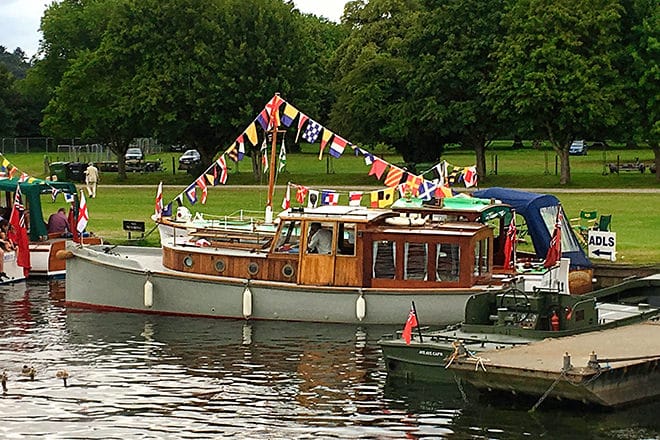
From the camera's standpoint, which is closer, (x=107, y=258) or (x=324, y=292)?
(x=324, y=292)

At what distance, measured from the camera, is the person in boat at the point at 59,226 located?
45.6 m

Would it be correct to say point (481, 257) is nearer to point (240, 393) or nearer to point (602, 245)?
point (602, 245)

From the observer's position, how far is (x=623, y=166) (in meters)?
85.8

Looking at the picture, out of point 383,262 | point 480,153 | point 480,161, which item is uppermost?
point 480,153

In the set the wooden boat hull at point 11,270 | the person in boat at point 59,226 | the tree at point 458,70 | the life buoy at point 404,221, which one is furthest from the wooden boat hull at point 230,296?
the tree at point 458,70

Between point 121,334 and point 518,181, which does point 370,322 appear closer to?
point 121,334

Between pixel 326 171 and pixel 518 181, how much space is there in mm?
18370

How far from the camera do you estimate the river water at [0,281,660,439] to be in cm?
2264

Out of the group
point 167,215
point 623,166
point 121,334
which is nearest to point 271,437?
point 121,334

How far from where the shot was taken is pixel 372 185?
250 feet

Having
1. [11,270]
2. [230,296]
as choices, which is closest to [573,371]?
[230,296]

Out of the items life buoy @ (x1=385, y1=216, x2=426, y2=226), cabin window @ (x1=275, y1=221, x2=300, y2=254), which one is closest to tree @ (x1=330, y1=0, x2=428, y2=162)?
life buoy @ (x1=385, y1=216, x2=426, y2=226)

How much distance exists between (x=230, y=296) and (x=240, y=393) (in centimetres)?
868

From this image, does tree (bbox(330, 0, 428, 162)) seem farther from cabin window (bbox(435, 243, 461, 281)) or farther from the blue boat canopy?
cabin window (bbox(435, 243, 461, 281))
